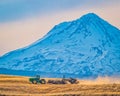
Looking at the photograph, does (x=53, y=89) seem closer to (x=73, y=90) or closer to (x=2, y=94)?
(x=73, y=90)

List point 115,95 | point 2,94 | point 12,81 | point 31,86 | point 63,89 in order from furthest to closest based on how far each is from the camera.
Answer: point 12,81
point 31,86
point 63,89
point 2,94
point 115,95

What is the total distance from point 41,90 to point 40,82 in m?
20.9

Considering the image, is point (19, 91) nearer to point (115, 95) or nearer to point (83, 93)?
point (83, 93)

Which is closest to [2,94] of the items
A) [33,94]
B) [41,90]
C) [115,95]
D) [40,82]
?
[33,94]

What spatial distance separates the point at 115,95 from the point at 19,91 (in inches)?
1019

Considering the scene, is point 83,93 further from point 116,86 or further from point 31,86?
point 31,86

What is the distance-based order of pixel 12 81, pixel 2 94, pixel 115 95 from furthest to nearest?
pixel 12 81 → pixel 2 94 → pixel 115 95

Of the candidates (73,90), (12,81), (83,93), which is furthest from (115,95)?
(12,81)

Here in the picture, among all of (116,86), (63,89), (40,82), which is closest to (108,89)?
(116,86)

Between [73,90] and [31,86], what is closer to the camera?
[73,90]

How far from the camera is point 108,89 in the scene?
101375 mm

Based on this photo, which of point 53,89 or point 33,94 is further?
point 53,89

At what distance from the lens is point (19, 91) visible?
11144 cm

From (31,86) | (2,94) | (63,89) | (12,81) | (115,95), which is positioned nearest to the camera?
(115,95)
